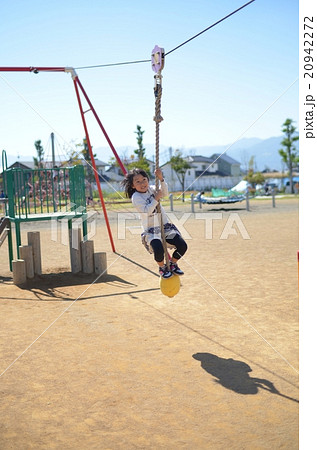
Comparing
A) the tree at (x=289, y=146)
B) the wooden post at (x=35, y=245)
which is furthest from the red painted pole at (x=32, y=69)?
the tree at (x=289, y=146)

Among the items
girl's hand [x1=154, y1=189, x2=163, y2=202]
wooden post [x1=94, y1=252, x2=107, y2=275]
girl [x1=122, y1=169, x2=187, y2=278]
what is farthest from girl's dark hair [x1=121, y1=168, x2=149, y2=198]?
wooden post [x1=94, y1=252, x2=107, y2=275]

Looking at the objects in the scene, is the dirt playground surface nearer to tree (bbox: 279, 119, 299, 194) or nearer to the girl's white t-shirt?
the girl's white t-shirt

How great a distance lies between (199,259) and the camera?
32.1 feet

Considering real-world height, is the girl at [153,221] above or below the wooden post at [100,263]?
above

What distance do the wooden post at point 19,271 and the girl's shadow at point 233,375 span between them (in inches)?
163

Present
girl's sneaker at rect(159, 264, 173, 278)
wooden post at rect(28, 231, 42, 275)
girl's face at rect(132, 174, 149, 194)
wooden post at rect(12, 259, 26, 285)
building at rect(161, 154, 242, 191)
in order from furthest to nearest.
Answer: building at rect(161, 154, 242, 191) < wooden post at rect(28, 231, 42, 275) < wooden post at rect(12, 259, 26, 285) < girl's face at rect(132, 174, 149, 194) < girl's sneaker at rect(159, 264, 173, 278)

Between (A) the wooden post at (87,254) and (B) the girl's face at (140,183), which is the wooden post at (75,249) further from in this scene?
(B) the girl's face at (140,183)

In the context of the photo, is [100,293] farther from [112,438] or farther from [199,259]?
[112,438]

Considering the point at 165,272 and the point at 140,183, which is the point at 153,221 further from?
the point at 165,272

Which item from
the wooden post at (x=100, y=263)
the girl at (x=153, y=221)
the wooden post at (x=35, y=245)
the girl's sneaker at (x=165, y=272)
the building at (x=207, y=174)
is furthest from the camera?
the building at (x=207, y=174)
